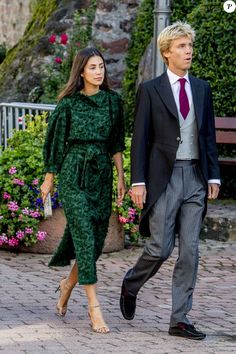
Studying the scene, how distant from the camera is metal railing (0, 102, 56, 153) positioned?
11.8 m

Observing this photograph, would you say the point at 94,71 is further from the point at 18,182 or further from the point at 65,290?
the point at 18,182

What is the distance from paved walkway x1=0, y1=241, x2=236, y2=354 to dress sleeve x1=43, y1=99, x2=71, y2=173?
98 cm

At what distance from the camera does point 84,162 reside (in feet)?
23.6

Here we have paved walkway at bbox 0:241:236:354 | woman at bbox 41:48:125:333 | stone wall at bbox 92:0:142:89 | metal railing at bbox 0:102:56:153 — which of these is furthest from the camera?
stone wall at bbox 92:0:142:89

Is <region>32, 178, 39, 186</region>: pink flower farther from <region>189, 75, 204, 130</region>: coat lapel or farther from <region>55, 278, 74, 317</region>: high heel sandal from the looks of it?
<region>189, 75, 204, 130</region>: coat lapel

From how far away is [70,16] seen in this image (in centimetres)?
1688

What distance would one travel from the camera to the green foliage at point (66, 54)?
15633 millimetres

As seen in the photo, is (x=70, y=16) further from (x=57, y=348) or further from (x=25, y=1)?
(x=57, y=348)


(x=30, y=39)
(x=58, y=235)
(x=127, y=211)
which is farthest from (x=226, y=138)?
(x=30, y=39)

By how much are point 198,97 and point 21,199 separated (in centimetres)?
343

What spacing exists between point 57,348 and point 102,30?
9.02 metres

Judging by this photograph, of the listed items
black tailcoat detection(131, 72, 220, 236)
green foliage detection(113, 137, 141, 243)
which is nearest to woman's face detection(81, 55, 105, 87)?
black tailcoat detection(131, 72, 220, 236)

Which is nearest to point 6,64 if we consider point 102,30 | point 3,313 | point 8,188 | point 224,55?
point 102,30

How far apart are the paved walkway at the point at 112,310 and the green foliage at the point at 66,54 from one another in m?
5.61
